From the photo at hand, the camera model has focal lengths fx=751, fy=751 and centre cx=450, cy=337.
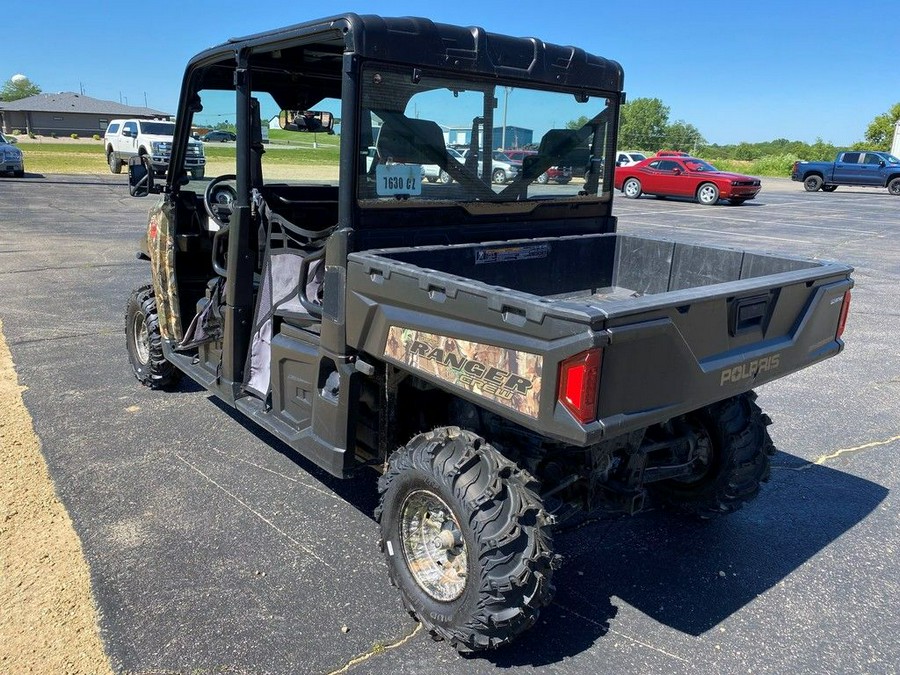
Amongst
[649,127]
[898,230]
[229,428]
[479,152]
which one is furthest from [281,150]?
[649,127]

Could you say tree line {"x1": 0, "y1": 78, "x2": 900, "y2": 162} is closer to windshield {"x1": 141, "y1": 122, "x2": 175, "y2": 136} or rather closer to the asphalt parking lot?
windshield {"x1": 141, "y1": 122, "x2": 175, "y2": 136}

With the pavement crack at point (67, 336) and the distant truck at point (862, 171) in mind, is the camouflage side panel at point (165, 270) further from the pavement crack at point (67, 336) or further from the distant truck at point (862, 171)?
the distant truck at point (862, 171)

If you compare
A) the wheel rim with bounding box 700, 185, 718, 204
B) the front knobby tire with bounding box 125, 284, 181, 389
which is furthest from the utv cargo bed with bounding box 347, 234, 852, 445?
the wheel rim with bounding box 700, 185, 718, 204

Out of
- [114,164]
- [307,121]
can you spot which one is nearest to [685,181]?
[114,164]

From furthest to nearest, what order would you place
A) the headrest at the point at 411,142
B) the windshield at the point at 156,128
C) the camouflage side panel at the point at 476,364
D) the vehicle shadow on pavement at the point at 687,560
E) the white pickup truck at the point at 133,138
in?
the windshield at the point at 156,128
the white pickup truck at the point at 133,138
the headrest at the point at 411,142
the vehicle shadow on pavement at the point at 687,560
the camouflage side panel at the point at 476,364

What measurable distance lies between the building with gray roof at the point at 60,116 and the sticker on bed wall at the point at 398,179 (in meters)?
78.1

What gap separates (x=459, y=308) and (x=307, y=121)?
6.30ft

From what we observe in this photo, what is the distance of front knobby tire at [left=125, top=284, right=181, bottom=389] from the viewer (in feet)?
17.6

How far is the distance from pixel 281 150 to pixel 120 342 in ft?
11.6

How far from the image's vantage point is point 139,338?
228 inches

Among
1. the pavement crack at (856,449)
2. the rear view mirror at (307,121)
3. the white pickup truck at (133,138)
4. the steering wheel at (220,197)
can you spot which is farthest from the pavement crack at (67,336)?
the white pickup truck at (133,138)

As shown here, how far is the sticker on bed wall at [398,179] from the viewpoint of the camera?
3.43 metres

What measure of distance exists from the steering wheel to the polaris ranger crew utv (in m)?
0.02

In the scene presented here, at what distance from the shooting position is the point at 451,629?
112 inches
